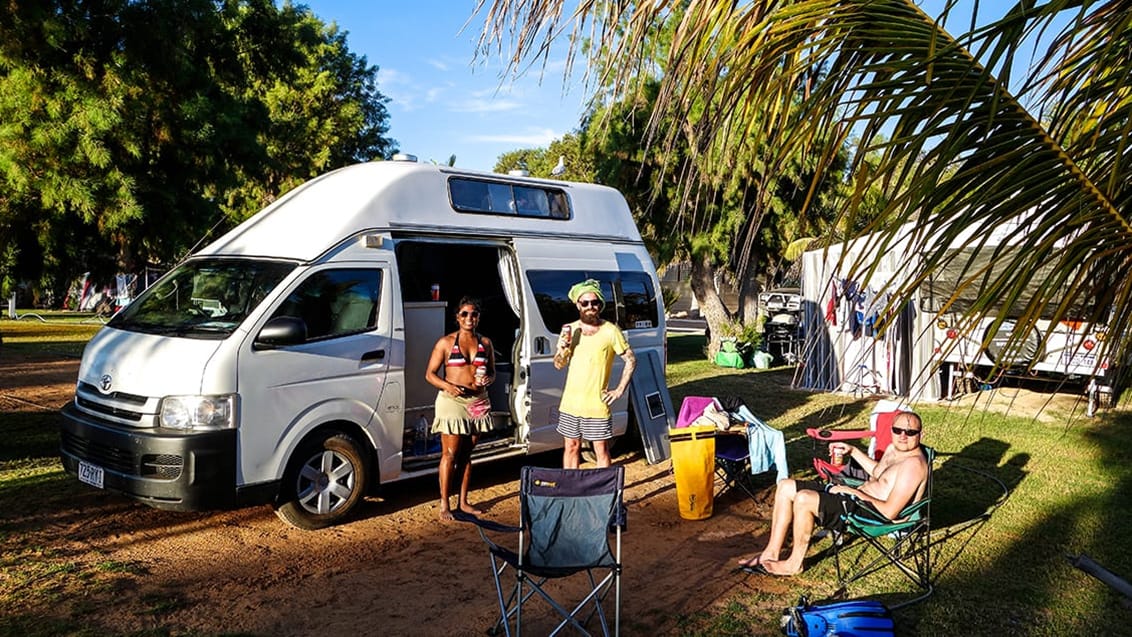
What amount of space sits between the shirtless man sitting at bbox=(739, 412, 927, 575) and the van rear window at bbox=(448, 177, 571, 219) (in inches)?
137

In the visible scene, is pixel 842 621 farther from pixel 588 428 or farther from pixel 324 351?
pixel 324 351

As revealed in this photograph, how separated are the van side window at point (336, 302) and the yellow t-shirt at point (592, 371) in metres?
1.62

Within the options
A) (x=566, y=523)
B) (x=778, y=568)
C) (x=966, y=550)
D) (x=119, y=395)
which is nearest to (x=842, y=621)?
(x=778, y=568)

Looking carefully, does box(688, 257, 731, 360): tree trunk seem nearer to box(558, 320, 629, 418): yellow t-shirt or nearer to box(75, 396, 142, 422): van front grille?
box(558, 320, 629, 418): yellow t-shirt

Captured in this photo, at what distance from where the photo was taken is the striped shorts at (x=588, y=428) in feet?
20.6

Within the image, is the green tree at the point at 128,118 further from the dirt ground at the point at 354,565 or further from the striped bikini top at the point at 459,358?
the striped bikini top at the point at 459,358

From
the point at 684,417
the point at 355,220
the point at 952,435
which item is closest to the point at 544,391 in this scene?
the point at 684,417

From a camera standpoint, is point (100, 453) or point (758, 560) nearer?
point (758, 560)

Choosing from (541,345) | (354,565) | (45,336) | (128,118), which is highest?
(128,118)

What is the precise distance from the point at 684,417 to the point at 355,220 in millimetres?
3340

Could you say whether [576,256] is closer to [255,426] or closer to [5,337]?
[255,426]

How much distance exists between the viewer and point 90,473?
5.55 meters

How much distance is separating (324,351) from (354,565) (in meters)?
1.53

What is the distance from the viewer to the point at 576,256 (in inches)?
313
